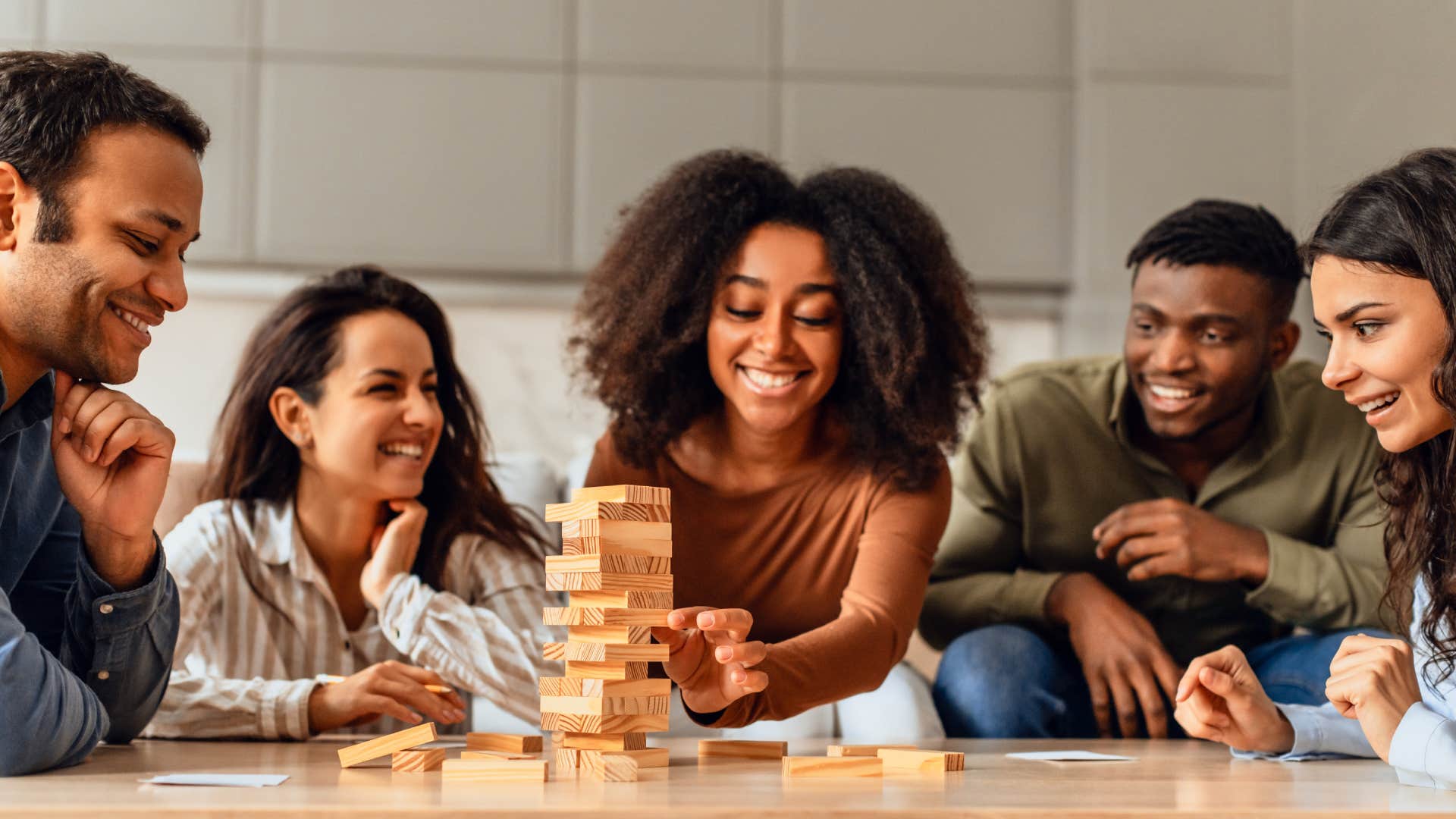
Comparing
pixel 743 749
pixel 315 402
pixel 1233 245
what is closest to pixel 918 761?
pixel 743 749

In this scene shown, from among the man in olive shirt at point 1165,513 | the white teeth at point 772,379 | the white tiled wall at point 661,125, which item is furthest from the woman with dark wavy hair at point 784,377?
the white tiled wall at point 661,125

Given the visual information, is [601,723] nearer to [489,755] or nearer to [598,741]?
[598,741]

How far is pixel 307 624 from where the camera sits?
224 centimetres

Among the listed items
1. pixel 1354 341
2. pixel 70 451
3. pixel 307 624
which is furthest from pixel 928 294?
pixel 70 451

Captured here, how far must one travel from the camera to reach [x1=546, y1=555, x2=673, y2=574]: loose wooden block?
56.2 inches

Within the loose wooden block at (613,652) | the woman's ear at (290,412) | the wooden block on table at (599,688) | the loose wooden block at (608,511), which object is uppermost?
the woman's ear at (290,412)

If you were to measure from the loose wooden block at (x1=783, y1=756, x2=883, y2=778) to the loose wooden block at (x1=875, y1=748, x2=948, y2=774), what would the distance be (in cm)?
2

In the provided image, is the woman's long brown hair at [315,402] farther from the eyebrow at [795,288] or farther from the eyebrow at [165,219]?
the eyebrow at [165,219]

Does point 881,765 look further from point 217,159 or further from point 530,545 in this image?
point 217,159

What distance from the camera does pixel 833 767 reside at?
145 cm

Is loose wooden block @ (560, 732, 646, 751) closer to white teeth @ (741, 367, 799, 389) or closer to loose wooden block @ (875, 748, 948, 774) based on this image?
loose wooden block @ (875, 748, 948, 774)

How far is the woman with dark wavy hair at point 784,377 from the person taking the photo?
2.15 m

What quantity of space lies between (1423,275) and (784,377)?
885 mm

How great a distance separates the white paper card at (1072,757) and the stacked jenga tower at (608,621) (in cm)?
49
